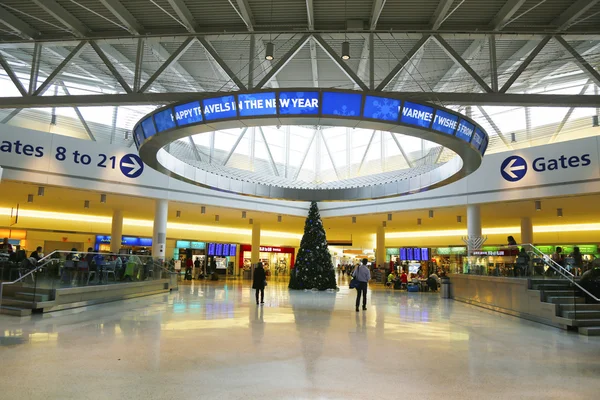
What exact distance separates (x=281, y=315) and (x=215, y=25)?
7.78m

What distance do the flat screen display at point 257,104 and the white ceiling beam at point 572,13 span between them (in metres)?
6.77

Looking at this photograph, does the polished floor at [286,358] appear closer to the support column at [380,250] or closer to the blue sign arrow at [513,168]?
the blue sign arrow at [513,168]

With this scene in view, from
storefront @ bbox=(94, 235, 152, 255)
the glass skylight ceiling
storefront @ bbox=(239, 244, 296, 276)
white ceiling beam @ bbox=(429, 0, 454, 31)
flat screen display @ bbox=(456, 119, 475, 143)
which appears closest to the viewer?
white ceiling beam @ bbox=(429, 0, 454, 31)

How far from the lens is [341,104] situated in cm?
980

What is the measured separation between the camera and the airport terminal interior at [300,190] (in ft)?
20.8

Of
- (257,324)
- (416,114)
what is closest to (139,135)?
(257,324)

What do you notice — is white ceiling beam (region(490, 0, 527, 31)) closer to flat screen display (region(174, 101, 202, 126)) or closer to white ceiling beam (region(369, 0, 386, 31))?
white ceiling beam (region(369, 0, 386, 31))

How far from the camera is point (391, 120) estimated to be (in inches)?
398

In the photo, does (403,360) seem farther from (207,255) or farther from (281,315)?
(207,255)

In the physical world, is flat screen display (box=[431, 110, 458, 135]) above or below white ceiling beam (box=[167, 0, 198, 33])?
below

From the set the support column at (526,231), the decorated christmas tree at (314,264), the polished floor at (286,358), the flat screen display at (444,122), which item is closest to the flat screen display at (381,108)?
the flat screen display at (444,122)

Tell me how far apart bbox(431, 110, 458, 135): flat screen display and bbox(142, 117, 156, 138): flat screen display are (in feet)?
22.8

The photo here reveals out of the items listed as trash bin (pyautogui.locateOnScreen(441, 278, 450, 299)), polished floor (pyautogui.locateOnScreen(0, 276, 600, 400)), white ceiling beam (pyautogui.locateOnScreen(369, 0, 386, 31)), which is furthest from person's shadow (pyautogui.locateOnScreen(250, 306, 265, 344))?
trash bin (pyautogui.locateOnScreen(441, 278, 450, 299))

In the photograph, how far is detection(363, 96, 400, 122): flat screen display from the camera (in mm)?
9836
